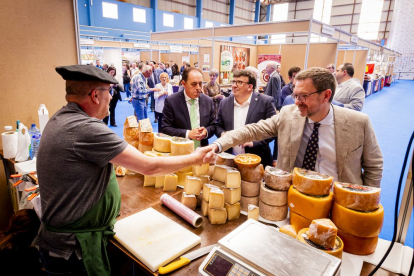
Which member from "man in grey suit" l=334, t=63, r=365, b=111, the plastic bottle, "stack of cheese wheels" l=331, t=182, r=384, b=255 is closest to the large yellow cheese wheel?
"stack of cheese wheels" l=331, t=182, r=384, b=255

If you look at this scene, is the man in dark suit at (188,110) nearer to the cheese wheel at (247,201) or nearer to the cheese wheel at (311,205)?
the cheese wheel at (247,201)

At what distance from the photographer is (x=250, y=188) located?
1.73 meters

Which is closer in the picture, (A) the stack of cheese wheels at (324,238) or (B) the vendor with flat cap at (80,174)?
(A) the stack of cheese wheels at (324,238)

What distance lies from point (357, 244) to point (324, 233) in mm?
319

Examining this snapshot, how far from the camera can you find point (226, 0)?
26.4 metres

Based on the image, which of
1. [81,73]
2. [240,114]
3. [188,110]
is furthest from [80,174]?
[240,114]

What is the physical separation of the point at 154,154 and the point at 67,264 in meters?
0.94

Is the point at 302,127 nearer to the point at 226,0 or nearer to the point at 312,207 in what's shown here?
the point at 312,207

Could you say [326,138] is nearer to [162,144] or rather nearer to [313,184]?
[313,184]

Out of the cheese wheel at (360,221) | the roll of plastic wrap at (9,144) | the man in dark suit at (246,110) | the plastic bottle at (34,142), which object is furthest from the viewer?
the man in dark suit at (246,110)

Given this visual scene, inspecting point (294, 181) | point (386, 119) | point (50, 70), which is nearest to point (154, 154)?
point (294, 181)

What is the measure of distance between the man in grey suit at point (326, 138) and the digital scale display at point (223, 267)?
2.98ft

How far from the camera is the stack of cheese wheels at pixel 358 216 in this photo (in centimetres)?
127

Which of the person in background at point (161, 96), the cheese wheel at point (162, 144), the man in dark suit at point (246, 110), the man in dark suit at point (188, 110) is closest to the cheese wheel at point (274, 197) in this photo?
the cheese wheel at point (162, 144)
